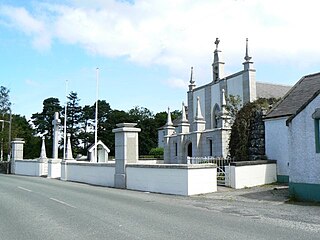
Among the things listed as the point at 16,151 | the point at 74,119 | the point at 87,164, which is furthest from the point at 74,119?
the point at 87,164

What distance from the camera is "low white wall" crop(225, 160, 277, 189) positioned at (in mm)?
19709

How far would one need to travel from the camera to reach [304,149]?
15.2 meters

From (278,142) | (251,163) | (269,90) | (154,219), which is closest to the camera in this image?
(154,219)

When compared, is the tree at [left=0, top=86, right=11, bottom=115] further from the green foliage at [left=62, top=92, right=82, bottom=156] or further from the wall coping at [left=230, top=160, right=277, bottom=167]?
the wall coping at [left=230, top=160, right=277, bottom=167]

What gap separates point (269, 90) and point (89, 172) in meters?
24.9

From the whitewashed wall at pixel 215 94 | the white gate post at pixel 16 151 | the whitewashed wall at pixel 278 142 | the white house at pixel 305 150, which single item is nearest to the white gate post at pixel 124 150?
the whitewashed wall at pixel 278 142

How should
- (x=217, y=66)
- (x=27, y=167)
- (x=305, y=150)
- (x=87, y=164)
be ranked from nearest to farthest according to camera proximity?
(x=305, y=150) < (x=87, y=164) < (x=27, y=167) < (x=217, y=66)

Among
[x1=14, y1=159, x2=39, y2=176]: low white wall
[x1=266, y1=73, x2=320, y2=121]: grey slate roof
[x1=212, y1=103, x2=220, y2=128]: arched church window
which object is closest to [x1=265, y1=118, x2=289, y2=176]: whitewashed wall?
[x1=266, y1=73, x2=320, y2=121]: grey slate roof

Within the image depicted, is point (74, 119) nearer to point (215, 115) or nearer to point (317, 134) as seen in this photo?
point (215, 115)

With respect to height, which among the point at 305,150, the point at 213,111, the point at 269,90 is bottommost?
the point at 305,150

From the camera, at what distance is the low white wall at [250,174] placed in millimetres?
19709

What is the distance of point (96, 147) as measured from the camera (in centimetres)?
3550

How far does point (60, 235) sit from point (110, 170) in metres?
15.2

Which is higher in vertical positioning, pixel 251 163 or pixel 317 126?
pixel 317 126
